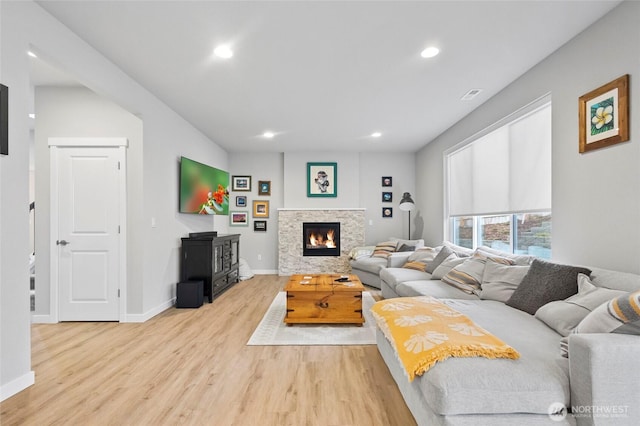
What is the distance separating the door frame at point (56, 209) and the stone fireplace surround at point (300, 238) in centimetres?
329

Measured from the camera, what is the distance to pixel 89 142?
3504mm

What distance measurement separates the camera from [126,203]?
11.5 feet

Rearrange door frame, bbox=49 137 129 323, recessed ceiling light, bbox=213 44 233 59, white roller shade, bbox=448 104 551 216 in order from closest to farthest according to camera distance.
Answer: recessed ceiling light, bbox=213 44 233 59, white roller shade, bbox=448 104 551 216, door frame, bbox=49 137 129 323

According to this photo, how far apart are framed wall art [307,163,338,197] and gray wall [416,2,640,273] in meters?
3.88

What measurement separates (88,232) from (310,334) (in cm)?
283

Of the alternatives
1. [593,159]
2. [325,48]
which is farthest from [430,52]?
[593,159]

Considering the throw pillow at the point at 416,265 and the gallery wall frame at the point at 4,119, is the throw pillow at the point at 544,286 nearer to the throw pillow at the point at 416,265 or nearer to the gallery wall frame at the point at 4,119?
the throw pillow at the point at 416,265

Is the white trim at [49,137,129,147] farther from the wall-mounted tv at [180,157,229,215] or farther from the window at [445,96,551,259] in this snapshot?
the window at [445,96,551,259]

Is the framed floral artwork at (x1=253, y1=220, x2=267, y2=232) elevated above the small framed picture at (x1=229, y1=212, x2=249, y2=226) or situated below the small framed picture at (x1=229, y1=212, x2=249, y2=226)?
→ below

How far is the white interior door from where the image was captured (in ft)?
11.4

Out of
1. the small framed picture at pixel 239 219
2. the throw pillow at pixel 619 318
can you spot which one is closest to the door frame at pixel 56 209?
the small framed picture at pixel 239 219

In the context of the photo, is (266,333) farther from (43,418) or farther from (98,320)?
(98,320)

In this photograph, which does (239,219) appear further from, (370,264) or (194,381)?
(194,381)

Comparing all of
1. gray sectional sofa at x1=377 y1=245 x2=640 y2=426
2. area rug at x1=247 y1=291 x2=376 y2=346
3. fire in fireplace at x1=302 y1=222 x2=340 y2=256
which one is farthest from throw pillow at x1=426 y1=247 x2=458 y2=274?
fire in fireplace at x1=302 y1=222 x2=340 y2=256
